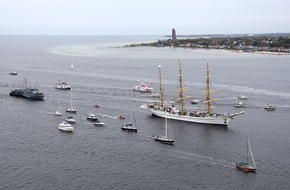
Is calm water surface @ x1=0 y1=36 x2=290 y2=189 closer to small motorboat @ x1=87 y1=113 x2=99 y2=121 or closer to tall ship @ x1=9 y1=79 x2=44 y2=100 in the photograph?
small motorboat @ x1=87 y1=113 x2=99 y2=121

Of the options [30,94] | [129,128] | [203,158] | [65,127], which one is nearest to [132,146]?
[129,128]

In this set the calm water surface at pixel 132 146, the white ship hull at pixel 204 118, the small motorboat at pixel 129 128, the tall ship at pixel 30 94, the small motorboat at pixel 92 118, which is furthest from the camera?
the tall ship at pixel 30 94

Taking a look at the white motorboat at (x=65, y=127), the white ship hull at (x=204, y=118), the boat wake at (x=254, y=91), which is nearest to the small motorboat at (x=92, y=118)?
the white motorboat at (x=65, y=127)

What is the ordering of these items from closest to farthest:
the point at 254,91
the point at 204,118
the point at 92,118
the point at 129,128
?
the point at 129,128, the point at 92,118, the point at 204,118, the point at 254,91

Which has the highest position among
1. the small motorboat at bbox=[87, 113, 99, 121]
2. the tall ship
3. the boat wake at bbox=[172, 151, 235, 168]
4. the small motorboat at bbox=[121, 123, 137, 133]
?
the tall ship

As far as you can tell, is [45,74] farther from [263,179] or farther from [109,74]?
[263,179]

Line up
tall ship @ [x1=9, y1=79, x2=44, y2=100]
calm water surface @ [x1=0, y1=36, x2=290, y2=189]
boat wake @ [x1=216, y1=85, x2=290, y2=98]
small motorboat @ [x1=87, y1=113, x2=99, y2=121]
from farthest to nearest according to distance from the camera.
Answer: boat wake @ [x1=216, y1=85, x2=290, y2=98]
tall ship @ [x1=9, y1=79, x2=44, y2=100]
small motorboat @ [x1=87, y1=113, x2=99, y2=121]
calm water surface @ [x1=0, y1=36, x2=290, y2=189]

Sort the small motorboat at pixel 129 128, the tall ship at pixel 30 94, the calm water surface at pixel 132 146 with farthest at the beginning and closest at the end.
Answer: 1. the tall ship at pixel 30 94
2. the small motorboat at pixel 129 128
3. the calm water surface at pixel 132 146

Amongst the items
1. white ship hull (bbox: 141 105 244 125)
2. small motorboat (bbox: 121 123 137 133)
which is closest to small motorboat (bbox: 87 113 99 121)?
small motorboat (bbox: 121 123 137 133)

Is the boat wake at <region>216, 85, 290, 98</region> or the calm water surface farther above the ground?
the boat wake at <region>216, 85, 290, 98</region>

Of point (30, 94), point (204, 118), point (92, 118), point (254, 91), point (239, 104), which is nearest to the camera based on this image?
point (92, 118)

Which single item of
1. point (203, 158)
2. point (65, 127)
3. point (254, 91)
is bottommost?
point (203, 158)

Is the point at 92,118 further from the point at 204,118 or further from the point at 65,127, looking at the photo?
the point at 204,118

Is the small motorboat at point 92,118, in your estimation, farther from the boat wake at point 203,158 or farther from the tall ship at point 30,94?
the tall ship at point 30,94
